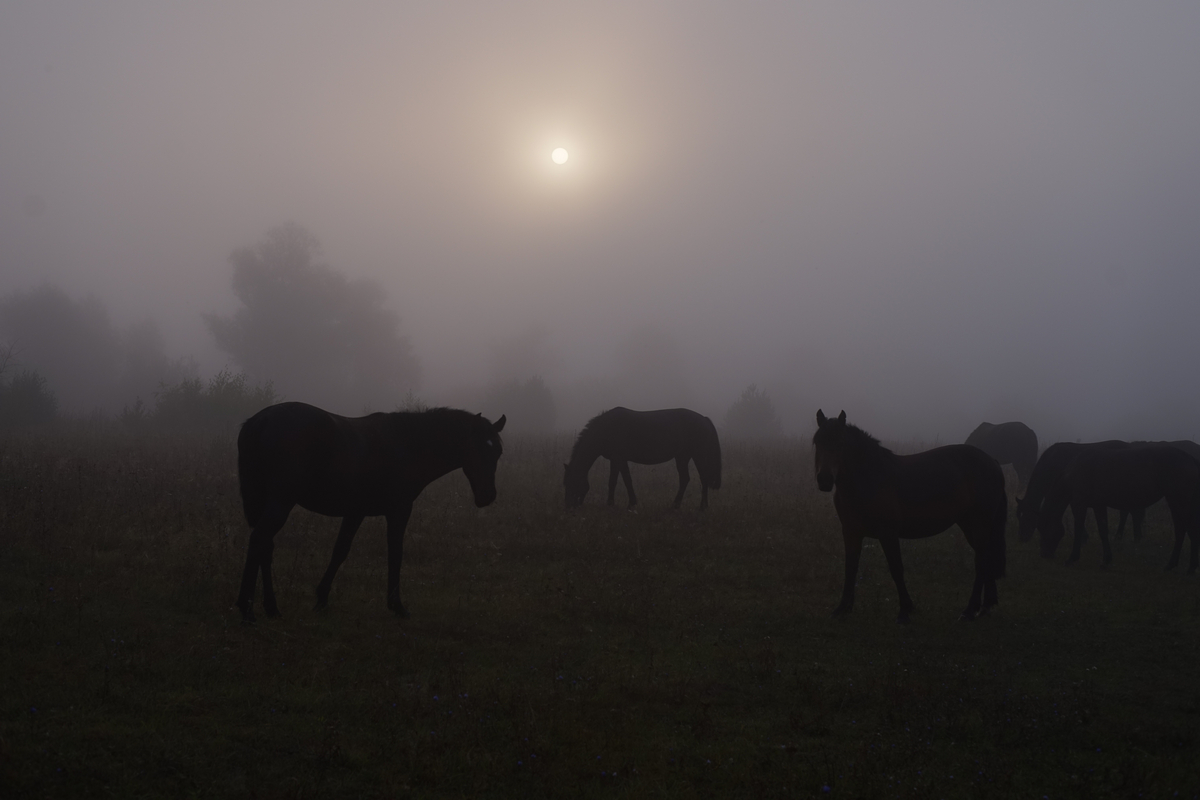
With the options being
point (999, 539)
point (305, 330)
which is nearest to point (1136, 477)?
point (999, 539)

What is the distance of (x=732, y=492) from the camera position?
65.4ft

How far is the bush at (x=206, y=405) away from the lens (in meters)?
34.1

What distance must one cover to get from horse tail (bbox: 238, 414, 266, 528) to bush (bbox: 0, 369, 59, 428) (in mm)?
32909

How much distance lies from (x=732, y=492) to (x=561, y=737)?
1500 centimetres

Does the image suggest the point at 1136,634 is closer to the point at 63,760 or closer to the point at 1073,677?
the point at 1073,677

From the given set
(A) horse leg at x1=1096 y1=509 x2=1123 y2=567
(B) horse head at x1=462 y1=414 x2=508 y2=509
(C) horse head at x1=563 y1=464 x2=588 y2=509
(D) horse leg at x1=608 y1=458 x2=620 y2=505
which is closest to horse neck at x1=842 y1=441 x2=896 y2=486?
(B) horse head at x1=462 y1=414 x2=508 y2=509

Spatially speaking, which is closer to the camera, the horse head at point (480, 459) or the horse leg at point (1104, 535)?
the horse head at point (480, 459)

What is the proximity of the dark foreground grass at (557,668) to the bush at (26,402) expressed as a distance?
78.7 feet

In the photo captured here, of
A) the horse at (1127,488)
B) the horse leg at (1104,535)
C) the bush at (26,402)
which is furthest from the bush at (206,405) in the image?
the horse leg at (1104,535)

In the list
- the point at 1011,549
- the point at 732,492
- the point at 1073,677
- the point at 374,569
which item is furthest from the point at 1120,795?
the point at 732,492

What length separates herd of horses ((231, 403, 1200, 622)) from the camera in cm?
798

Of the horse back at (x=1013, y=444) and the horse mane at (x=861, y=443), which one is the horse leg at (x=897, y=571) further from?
the horse back at (x=1013, y=444)

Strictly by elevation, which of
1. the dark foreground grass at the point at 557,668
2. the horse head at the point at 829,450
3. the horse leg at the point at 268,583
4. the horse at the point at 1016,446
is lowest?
the dark foreground grass at the point at 557,668

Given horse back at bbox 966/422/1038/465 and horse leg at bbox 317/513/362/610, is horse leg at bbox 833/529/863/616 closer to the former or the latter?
horse leg at bbox 317/513/362/610
